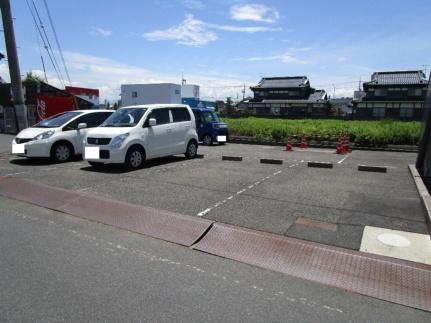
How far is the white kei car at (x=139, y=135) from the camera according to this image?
332 inches

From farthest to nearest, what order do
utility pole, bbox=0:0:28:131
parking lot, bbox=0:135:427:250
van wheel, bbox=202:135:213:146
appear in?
van wheel, bbox=202:135:213:146 → utility pole, bbox=0:0:28:131 → parking lot, bbox=0:135:427:250

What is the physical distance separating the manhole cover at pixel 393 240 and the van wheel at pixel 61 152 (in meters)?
8.60

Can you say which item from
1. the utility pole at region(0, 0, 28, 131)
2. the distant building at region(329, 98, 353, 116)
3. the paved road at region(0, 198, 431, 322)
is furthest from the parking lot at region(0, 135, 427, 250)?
the distant building at region(329, 98, 353, 116)

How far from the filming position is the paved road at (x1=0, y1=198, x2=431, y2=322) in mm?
2807

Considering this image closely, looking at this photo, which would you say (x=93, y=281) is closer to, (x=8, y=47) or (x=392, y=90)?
(x=8, y=47)

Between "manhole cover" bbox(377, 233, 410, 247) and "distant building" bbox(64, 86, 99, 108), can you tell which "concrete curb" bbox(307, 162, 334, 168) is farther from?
"distant building" bbox(64, 86, 99, 108)

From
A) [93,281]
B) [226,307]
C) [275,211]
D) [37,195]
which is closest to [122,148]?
[37,195]

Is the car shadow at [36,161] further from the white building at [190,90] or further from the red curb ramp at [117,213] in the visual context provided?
the white building at [190,90]

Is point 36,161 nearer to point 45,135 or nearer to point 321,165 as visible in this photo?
point 45,135

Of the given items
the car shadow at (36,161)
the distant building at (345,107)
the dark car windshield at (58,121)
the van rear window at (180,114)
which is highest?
the distant building at (345,107)

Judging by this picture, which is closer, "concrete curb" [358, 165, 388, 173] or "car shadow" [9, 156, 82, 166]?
"concrete curb" [358, 165, 388, 173]

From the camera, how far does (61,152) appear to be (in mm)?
9938

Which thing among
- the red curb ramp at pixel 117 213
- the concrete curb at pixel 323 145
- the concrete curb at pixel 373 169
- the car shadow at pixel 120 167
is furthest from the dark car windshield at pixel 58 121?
the concrete curb at pixel 323 145

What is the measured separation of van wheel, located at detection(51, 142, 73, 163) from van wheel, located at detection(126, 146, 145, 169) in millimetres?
2523
